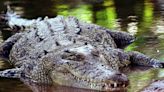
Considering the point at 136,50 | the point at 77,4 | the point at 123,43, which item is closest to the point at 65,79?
the point at 136,50

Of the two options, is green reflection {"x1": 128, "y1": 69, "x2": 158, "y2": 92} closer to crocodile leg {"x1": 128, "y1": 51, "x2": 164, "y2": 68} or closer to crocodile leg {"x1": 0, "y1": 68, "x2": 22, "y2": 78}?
crocodile leg {"x1": 128, "y1": 51, "x2": 164, "y2": 68}

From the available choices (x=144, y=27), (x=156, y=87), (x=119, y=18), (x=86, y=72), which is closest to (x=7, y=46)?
(x=144, y=27)

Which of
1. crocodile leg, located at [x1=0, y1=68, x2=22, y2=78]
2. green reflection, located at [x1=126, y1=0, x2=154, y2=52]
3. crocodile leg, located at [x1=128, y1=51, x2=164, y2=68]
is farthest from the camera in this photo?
green reflection, located at [x1=126, y1=0, x2=154, y2=52]

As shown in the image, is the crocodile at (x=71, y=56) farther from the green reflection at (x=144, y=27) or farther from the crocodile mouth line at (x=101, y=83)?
the green reflection at (x=144, y=27)

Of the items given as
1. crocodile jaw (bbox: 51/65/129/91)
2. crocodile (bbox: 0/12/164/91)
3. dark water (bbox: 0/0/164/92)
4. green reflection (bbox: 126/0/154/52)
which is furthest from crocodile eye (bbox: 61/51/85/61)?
green reflection (bbox: 126/0/154/52)

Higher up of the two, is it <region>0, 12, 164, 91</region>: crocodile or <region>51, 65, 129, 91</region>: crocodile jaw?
<region>0, 12, 164, 91</region>: crocodile

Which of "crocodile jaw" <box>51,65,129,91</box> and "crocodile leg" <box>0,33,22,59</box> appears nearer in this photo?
"crocodile jaw" <box>51,65,129,91</box>

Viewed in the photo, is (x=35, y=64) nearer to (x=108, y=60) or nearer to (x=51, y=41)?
(x=51, y=41)
